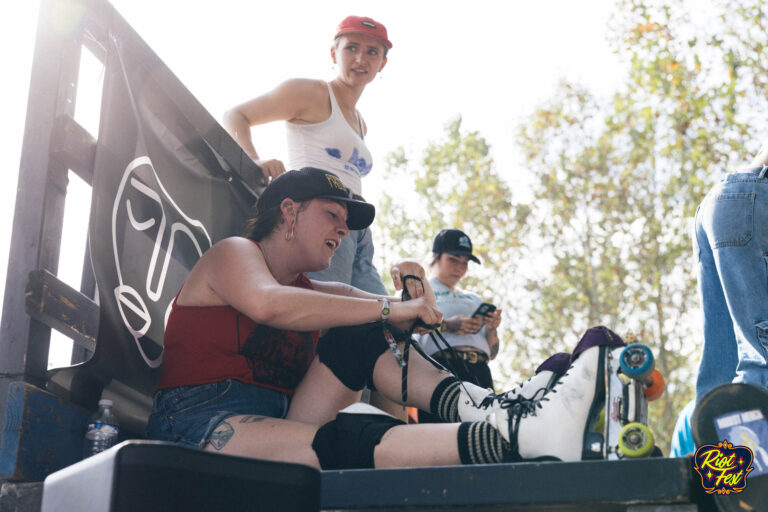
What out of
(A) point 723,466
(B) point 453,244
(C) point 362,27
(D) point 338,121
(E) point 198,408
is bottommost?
(A) point 723,466

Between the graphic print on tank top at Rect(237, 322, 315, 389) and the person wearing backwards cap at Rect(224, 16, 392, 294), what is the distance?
95cm

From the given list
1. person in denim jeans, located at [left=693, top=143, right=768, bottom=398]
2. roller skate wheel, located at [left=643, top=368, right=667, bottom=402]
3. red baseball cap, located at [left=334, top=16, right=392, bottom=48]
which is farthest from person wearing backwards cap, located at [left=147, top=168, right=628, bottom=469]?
red baseball cap, located at [left=334, top=16, right=392, bottom=48]

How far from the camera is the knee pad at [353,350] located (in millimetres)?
2744

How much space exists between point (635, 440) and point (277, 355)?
136 centimetres

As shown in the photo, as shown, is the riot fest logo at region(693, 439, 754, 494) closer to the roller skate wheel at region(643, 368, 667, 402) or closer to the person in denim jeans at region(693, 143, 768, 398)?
the roller skate wheel at region(643, 368, 667, 402)

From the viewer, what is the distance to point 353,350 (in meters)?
2.75

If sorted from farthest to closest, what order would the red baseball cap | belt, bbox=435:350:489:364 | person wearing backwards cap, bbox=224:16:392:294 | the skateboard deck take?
belt, bbox=435:350:489:364 → the red baseball cap → person wearing backwards cap, bbox=224:16:392:294 → the skateboard deck

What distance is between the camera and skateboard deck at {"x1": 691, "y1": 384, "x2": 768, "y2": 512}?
1.74 meters

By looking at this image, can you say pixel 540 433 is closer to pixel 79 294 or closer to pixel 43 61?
pixel 79 294

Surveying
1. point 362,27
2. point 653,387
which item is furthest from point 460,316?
point 653,387

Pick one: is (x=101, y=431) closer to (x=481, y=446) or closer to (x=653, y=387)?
(x=481, y=446)

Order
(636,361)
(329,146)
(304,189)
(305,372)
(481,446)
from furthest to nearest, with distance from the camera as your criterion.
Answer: (329,146) → (304,189) → (305,372) → (481,446) → (636,361)

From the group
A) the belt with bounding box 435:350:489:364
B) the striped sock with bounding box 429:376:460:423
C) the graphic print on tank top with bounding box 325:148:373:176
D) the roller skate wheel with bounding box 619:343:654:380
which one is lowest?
the striped sock with bounding box 429:376:460:423

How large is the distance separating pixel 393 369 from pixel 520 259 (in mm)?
15319
